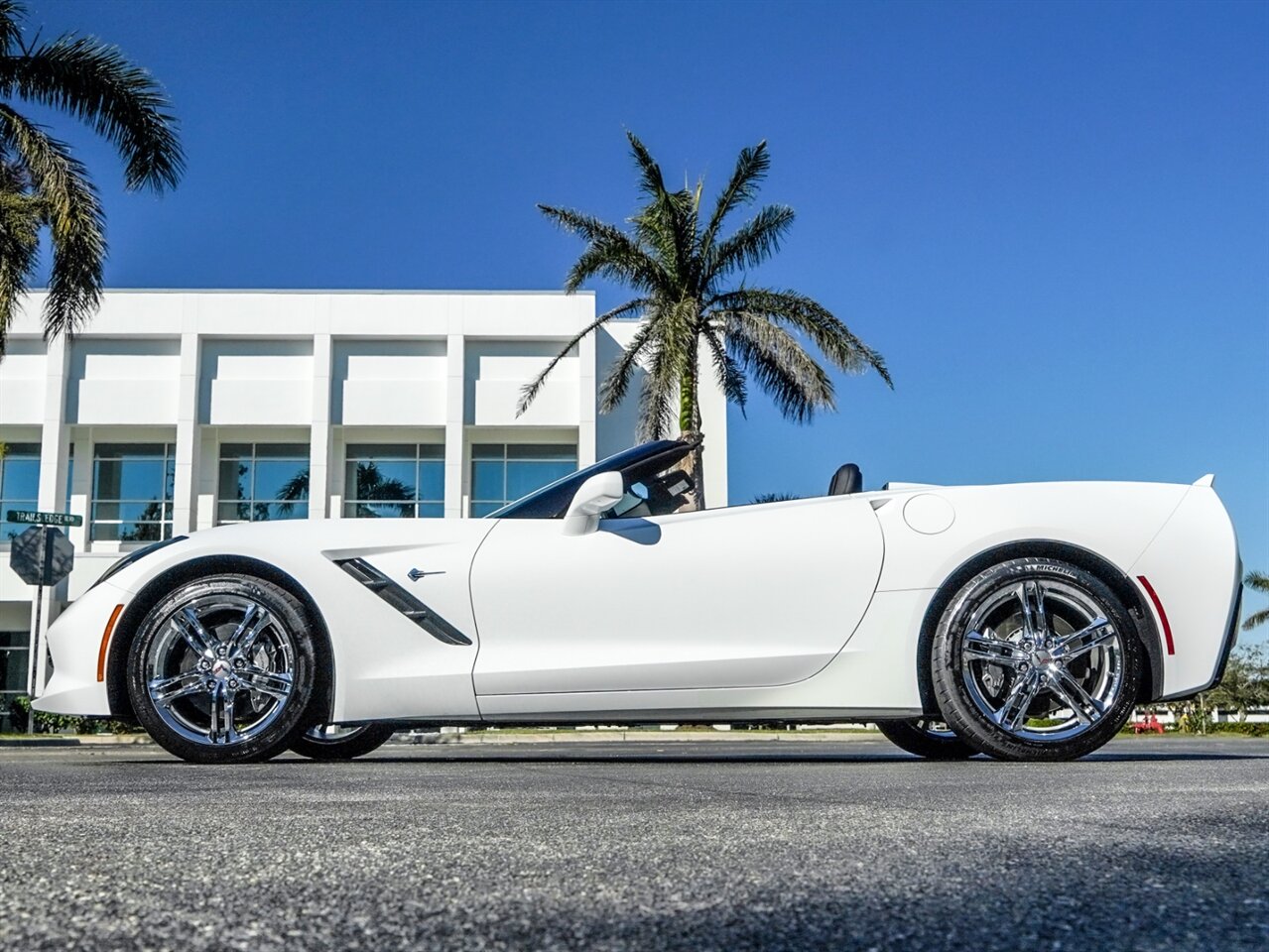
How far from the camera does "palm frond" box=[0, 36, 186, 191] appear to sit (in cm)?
A: 1844

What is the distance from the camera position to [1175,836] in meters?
2.20

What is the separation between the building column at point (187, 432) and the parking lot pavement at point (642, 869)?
31.2m

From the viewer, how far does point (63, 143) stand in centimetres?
1823

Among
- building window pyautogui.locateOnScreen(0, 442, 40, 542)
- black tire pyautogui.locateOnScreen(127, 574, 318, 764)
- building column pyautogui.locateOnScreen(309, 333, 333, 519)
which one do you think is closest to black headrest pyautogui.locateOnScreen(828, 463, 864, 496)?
black tire pyautogui.locateOnScreen(127, 574, 318, 764)

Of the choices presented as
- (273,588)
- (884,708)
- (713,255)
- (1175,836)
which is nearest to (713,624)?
(884,708)

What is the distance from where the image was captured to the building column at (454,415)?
108 ft

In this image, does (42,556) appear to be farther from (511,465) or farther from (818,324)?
(511,465)

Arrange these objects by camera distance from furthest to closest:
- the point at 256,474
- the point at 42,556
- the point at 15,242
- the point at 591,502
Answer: the point at 256,474 < the point at 15,242 < the point at 42,556 < the point at 591,502

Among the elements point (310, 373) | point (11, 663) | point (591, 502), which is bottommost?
point (11, 663)

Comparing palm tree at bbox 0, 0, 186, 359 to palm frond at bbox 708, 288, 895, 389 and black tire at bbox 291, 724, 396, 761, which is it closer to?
palm frond at bbox 708, 288, 895, 389

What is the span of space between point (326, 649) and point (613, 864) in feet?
10.5

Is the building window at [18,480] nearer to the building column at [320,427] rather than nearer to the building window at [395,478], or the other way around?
the building column at [320,427]

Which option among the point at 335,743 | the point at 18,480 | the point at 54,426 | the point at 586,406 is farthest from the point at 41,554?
the point at 18,480

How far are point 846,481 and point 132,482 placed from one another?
32413 mm
